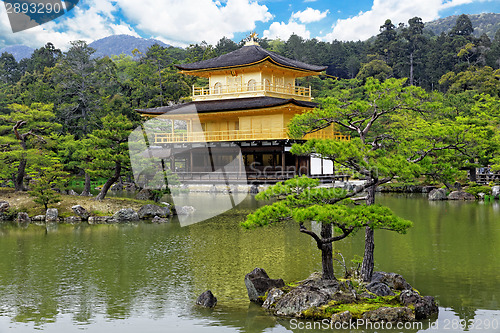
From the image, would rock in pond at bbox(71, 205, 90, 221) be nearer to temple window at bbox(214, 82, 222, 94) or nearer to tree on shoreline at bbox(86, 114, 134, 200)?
tree on shoreline at bbox(86, 114, 134, 200)

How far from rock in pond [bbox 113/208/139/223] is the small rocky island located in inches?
496

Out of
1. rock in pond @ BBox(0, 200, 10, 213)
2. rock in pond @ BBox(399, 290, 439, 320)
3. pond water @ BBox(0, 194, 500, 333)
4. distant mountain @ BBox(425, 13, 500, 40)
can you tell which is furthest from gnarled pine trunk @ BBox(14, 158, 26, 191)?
distant mountain @ BBox(425, 13, 500, 40)

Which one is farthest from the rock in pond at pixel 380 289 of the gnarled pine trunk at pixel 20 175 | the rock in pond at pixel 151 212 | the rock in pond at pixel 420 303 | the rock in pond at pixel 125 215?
the gnarled pine trunk at pixel 20 175

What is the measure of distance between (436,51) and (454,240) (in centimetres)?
5320

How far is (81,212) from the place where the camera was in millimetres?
22062

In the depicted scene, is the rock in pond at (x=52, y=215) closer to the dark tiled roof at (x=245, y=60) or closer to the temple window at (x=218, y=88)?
the dark tiled roof at (x=245, y=60)

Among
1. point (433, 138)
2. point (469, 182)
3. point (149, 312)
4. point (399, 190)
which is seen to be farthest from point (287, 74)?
point (149, 312)

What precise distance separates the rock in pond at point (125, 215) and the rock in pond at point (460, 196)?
17.1m

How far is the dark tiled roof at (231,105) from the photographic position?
102 ft

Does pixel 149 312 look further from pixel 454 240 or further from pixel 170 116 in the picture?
pixel 170 116

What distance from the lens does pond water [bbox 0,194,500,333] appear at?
9.16 metres

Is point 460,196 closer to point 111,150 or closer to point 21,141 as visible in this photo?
point 111,150

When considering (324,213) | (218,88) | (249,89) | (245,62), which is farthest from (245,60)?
(324,213)

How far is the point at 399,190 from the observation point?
109 feet
